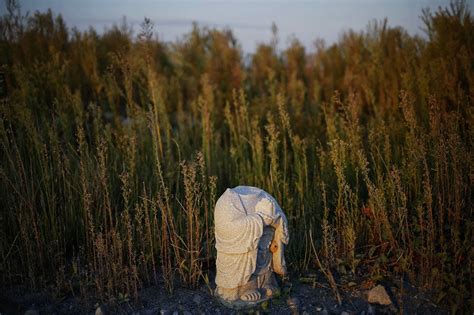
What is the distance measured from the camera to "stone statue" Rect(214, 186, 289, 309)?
2.57m

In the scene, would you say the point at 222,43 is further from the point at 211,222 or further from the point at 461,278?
the point at 461,278

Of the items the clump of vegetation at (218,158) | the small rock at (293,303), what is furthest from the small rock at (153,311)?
the small rock at (293,303)

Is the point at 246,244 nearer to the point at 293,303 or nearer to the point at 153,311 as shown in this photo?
the point at 293,303

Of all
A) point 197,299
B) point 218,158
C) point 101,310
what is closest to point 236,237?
point 197,299

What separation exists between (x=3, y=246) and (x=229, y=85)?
3.56 metres

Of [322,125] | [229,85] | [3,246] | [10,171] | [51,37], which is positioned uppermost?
[51,37]

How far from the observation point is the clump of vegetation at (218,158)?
9.71 ft

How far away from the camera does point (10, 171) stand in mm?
3619

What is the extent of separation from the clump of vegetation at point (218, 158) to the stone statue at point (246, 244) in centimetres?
29

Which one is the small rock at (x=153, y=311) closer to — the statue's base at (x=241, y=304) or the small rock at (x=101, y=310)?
the small rock at (x=101, y=310)

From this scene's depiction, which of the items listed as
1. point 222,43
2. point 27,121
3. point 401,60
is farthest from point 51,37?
point 401,60

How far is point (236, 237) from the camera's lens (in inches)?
102

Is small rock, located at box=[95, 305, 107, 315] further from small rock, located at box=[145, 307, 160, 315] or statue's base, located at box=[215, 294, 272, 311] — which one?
statue's base, located at box=[215, 294, 272, 311]

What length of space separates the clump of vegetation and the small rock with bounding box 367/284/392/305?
114mm
